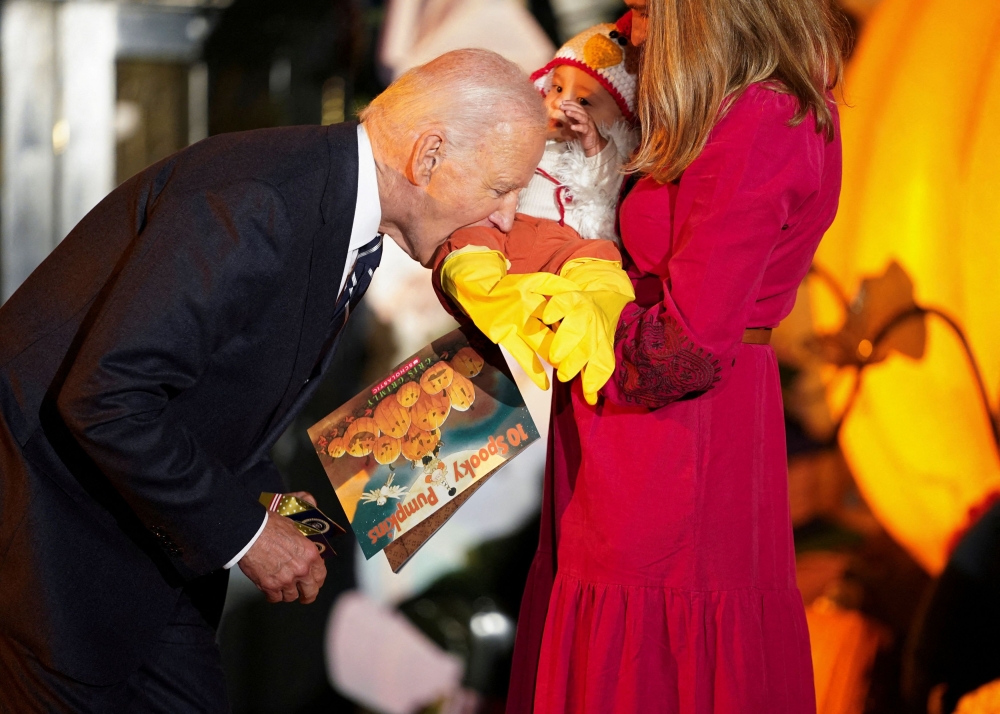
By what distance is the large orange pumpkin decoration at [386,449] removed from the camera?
141 centimetres

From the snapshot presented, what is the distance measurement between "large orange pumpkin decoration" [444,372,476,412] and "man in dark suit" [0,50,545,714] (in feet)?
0.72

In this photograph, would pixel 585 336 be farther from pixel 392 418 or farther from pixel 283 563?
pixel 283 563

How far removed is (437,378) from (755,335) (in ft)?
1.59

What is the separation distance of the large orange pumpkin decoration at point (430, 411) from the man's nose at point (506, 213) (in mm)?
276

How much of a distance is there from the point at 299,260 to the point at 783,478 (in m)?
0.76

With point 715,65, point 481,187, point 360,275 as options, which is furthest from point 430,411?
point 715,65

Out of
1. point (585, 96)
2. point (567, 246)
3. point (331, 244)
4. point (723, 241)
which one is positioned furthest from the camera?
point (585, 96)

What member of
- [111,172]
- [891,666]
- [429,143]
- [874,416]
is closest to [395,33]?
[111,172]

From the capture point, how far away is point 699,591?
1259 millimetres

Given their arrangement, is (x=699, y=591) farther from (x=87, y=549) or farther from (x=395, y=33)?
(x=395, y=33)

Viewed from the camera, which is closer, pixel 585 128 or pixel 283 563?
pixel 283 563

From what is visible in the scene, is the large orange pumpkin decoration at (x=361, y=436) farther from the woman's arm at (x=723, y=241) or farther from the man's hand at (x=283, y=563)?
the woman's arm at (x=723, y=241)

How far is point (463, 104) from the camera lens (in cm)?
129

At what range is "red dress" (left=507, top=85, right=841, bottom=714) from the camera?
1147 mm
